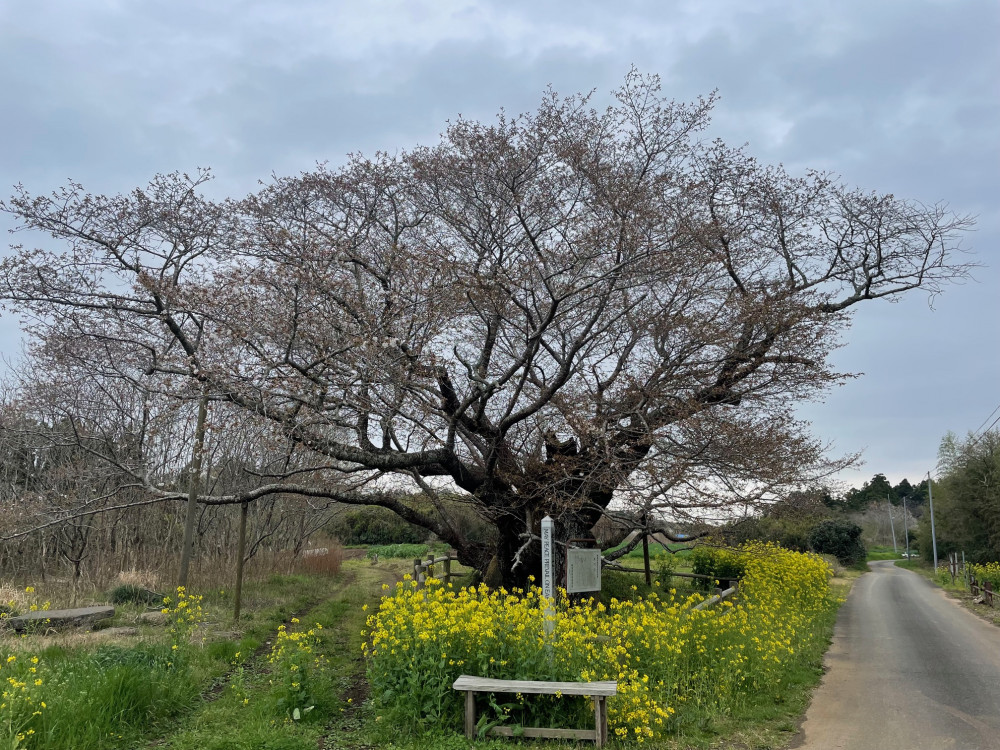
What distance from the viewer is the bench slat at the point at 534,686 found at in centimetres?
531

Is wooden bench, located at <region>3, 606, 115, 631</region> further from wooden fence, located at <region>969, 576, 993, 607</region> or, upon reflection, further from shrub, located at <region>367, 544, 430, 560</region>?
wooden fence, located at <region>969, 576, 993, 607</region>

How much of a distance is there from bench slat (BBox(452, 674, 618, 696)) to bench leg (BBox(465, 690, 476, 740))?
98 mm

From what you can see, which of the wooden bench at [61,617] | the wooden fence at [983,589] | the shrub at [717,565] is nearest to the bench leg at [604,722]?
the wooden bench at [61,617]

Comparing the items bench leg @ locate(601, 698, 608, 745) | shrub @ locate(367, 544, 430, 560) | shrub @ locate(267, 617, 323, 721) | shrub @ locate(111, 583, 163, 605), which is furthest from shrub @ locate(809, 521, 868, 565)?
shrub @ locate(267, 617, 323, 721)

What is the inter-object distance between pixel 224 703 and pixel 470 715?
241cm

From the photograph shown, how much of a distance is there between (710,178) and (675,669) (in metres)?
9.03

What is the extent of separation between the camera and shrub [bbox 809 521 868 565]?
38375 mm

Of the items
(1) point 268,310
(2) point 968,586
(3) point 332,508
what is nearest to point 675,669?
(1) point 268,310

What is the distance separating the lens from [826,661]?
1016 cm

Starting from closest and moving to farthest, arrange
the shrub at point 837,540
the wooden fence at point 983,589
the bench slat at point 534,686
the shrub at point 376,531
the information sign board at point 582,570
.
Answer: the bench slat at point 534,686
the information sign board at point 582,570
the wooden fence at point 983,589
the shrub at point 376,531
the shrub at point 837,540

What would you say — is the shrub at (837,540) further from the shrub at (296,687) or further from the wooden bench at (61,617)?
the shrub at (296,687)

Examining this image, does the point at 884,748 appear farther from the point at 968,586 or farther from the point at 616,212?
the point at 968,586

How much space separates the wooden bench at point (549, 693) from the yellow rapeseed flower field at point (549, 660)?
0.63 ft

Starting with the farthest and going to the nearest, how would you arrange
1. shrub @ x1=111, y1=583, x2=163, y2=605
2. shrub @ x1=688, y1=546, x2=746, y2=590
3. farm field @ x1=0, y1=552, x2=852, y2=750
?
shrub @ x1=688, y1=546, x2=746, y2=590
shrub @ x1=111, y1=583, x2=163, y2=605
farm field @ x1=0, y1=552, x2=852, y2=750
